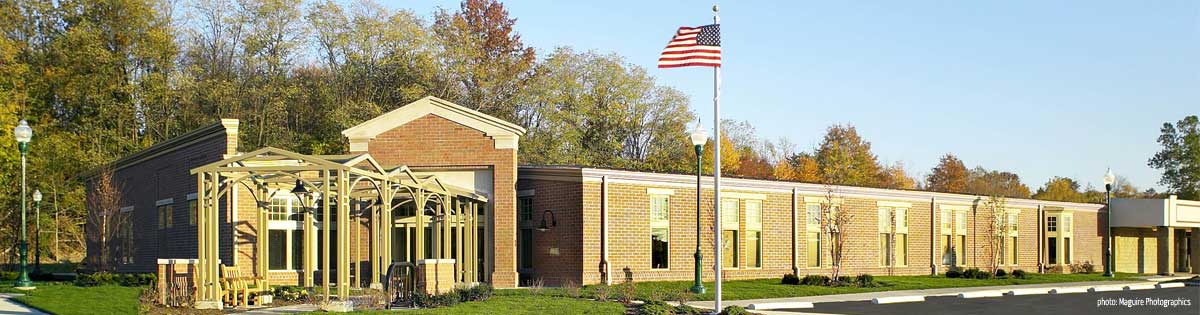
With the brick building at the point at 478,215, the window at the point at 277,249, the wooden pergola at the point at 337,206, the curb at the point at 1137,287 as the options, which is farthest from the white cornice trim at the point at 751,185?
the curb at the point at 1137,287

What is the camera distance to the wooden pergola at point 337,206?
2212cm

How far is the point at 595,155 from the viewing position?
63312 mm

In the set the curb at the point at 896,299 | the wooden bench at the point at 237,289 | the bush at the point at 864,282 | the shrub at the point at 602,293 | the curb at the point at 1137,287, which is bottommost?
the curb at the point at 1137,287

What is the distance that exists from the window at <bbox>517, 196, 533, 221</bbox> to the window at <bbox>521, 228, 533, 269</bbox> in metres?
0.37

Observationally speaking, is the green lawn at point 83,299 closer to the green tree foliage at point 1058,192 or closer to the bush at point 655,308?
the bush at point 655,308

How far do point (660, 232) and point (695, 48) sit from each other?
36.3 feet

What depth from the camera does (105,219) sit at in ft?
124

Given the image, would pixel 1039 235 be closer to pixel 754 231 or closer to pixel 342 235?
pixel 754 231

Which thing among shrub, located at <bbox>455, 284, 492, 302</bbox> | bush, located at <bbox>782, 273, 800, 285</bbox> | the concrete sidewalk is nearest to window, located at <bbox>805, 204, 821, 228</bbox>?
bush, located at <bbox>782, 273, 800, 285</bbox>

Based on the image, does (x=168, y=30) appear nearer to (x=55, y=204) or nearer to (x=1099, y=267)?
(x=55, y=204)

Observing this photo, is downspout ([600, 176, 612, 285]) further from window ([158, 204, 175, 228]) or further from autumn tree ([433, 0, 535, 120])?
autumn tree ([433, 0, 535, 120])

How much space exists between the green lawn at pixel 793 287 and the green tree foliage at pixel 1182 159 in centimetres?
5734

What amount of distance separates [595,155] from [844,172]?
2115 centimetres

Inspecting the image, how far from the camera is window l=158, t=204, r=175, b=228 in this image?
1363 inches
